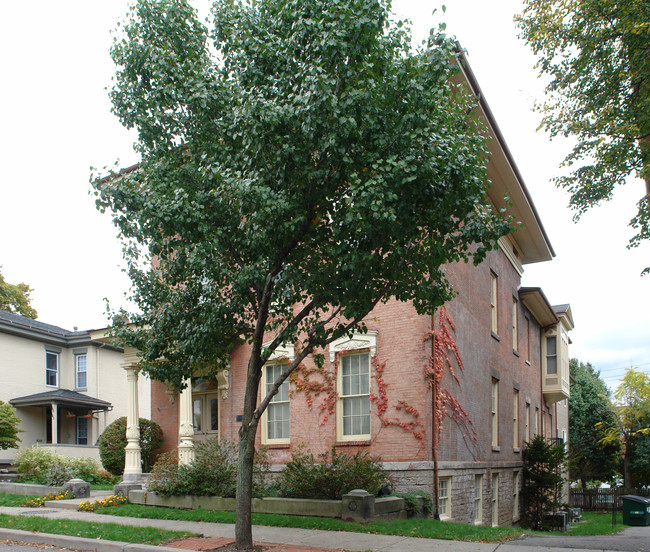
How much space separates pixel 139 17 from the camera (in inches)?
417

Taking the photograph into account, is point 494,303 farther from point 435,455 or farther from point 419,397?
point 435,455

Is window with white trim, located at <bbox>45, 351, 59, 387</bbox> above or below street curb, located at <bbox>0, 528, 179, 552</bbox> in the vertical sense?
above

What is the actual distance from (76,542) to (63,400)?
20301 millimetres

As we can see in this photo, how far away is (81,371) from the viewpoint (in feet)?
110

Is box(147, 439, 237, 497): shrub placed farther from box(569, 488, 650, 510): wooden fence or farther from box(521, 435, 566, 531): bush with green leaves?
box(569, 488, 650, 510): wooden fence

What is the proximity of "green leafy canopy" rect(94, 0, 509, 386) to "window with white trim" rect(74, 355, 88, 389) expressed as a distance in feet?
78.0

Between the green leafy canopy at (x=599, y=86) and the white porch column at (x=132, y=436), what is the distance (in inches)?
507

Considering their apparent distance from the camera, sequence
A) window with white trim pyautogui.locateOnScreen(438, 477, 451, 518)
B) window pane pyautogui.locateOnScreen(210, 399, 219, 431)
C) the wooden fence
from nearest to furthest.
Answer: window with white trim pyautogui.locateOnScreen(438, 477, 451, 518)
window pane pyautogui.locateOnScreen(210, 399, 219, 431)
the wooden fence

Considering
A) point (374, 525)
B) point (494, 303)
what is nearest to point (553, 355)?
point (494, 303)

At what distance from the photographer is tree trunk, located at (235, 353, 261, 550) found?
32.2ft

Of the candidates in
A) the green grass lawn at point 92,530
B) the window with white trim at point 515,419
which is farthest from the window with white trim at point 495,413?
the green grass lawn at point 92,530

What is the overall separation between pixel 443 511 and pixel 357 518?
3.90m

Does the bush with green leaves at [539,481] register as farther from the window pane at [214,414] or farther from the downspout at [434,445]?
the window pane at [214,414]

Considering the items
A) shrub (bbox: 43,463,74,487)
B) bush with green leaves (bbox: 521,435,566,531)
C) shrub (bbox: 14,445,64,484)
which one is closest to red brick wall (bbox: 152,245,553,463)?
bush with green leaves (bbox: 521,435,566,531)
